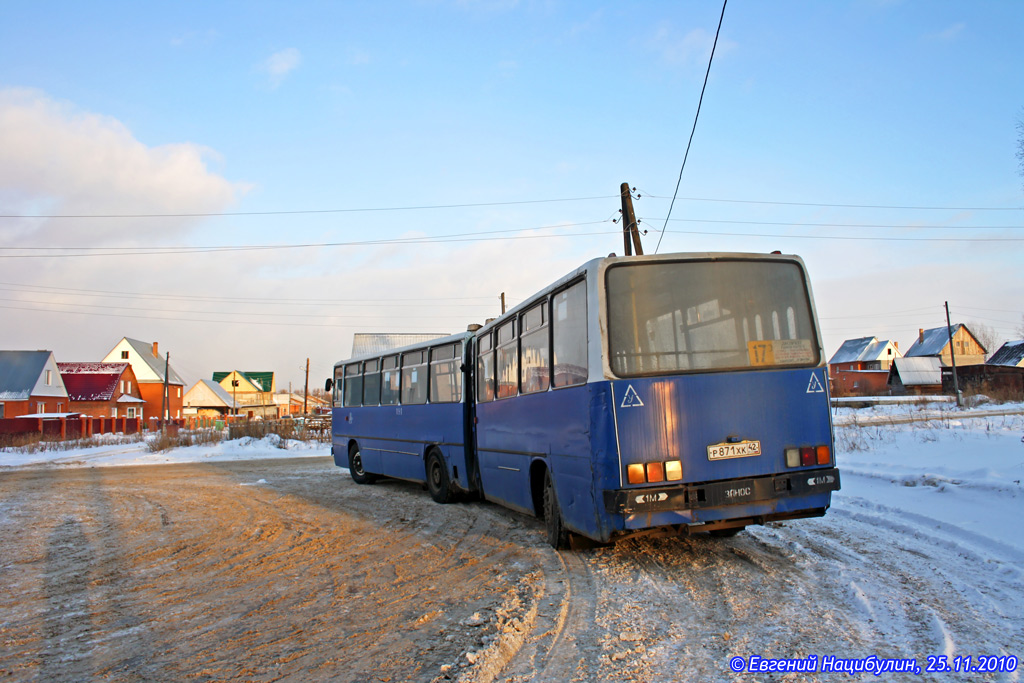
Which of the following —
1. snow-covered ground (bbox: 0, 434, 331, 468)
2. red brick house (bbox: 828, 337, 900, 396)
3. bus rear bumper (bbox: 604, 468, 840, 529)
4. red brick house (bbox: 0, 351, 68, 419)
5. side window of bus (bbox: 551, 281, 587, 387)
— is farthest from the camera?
red brick house (bbox: 828, 337, 900, 396)

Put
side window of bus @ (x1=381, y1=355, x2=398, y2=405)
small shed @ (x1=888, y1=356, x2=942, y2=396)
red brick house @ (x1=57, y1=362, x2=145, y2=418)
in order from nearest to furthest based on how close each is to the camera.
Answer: side window of bus @ (x1=381, y1=355, x2=398, y2=405) < red brick house @ (x1=57, y1=362, x2=145, y2=418) < small shed @ (x1=888, y1=356, x2=942, y2=396)

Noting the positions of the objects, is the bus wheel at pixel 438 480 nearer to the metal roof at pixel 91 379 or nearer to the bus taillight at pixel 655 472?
the bus taillight at pixel 655 472

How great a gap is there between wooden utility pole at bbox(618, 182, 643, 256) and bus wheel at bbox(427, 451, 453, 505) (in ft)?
33.0

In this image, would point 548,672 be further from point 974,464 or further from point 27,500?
point 27,500

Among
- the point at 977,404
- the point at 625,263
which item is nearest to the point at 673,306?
the point at 625,263

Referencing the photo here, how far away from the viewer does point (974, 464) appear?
36.6ft

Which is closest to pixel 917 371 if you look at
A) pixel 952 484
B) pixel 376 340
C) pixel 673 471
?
pixel 376 340

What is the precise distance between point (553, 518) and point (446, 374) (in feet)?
16.8

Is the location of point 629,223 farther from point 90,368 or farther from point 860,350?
point 860,350

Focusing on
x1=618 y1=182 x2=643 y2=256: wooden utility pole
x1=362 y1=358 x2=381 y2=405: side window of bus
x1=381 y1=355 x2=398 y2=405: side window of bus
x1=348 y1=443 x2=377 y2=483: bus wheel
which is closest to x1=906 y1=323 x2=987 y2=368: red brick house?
x1=618 y1=182 x2=643 y2=256: wooden utility pole

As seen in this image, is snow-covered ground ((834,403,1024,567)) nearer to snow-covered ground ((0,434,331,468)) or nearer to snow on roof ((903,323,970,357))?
snow-covered ground ((0,434,331,468))

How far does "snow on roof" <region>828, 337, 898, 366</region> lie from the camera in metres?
100

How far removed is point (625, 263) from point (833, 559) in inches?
131

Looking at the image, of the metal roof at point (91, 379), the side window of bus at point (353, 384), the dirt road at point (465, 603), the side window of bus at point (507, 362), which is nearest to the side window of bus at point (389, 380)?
the side window of bus at point (353, 384)
